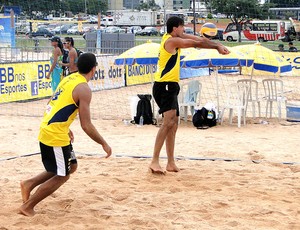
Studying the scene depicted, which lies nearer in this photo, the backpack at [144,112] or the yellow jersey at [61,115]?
the yellow jersey at [61,115]

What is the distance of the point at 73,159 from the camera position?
516 cm

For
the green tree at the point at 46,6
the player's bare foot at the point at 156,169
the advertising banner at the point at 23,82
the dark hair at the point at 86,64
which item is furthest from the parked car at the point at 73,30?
the dark hair at the point at 86,64

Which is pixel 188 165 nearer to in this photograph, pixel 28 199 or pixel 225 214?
pixel 225 214

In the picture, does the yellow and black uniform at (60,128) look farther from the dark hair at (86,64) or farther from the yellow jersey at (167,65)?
the yellow jersey at (167,65)

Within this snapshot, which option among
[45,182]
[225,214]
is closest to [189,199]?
[225,214]

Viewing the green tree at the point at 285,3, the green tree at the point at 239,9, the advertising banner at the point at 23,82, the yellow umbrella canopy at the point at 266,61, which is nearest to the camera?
the yellow umbrella canopy at the point at 266,61

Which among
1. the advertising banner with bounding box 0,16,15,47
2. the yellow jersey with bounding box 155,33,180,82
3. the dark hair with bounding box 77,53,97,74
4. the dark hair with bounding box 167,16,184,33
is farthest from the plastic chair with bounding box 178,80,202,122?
the advertising banner with bounding box 0,16,15,47

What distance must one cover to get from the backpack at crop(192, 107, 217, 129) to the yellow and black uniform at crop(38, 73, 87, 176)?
5779 mm

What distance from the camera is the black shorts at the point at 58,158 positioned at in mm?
5047

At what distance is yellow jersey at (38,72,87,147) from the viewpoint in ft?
16.5

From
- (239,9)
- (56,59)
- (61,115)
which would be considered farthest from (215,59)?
(239,9)

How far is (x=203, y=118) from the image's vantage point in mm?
10695

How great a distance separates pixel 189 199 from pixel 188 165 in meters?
1.68

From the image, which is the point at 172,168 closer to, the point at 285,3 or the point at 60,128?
the point at 60,128
